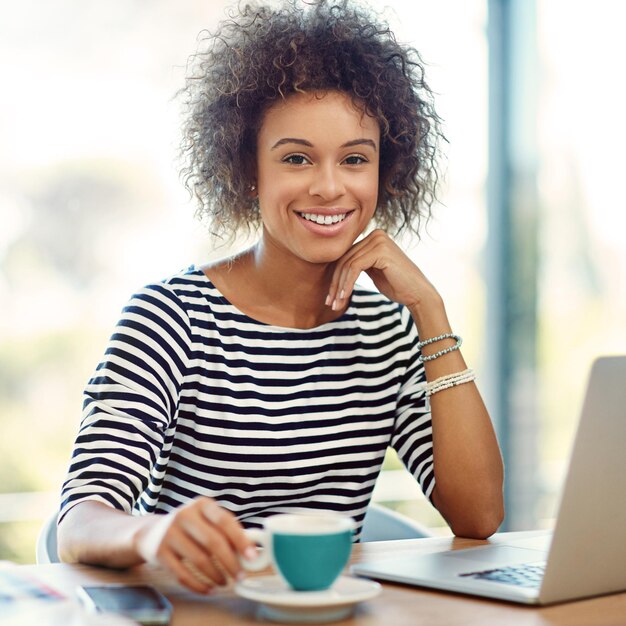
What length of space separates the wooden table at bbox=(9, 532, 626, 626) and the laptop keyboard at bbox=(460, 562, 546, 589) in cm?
5

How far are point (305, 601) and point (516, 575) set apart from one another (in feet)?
1.01

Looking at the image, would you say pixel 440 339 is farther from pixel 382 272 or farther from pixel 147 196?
pixel 147 196

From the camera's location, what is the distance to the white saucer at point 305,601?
93 cm

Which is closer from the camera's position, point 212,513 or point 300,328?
point 212,513

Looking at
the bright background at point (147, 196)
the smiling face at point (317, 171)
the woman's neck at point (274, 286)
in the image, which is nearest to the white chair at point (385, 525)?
the woman's neck at point (274, 286)

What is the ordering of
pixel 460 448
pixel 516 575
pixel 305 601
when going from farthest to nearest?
pixel 460 448
pixel 516 575
pixel 305 601

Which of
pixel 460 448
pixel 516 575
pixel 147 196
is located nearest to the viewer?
pixel 516 575

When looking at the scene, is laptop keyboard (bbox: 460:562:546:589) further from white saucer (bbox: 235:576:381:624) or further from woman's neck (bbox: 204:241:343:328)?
woman's neck (bbox: 204:241:343:328)

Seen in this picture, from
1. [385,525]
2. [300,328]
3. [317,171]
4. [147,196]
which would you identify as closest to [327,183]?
[317,171]

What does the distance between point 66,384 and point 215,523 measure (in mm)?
2332

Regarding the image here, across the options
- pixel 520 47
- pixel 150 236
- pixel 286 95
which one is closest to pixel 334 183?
pixel 286 95

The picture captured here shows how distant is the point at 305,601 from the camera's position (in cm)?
92

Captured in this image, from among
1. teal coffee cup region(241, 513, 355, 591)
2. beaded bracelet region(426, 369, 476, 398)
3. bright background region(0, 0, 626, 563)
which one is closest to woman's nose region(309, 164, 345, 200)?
beaded bracelet region(426, 369, 476, 398)

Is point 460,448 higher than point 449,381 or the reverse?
the reverse
